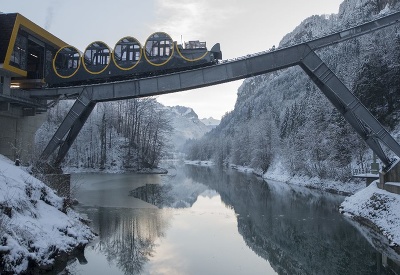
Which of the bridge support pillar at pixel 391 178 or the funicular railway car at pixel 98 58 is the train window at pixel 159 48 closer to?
the funicular railway car at pixel 98 58

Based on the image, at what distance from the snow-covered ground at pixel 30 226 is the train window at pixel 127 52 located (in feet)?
33.0

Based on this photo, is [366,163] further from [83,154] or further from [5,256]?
[83,154]

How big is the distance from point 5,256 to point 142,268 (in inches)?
190

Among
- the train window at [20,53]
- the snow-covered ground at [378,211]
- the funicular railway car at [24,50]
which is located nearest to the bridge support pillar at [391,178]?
the snow-covered ground at [378,211]

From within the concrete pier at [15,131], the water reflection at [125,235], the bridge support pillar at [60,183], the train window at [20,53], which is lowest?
the water reflection at [125,235]

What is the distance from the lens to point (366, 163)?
39.8m

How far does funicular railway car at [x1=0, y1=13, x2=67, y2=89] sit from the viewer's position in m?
22.5

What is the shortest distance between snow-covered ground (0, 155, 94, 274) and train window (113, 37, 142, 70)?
10.1m

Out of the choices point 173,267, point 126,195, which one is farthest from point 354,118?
point 126,195

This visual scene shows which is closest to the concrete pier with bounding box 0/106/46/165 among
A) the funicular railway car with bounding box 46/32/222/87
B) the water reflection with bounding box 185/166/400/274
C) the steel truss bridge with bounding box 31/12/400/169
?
the funicular railway car with bounding box 46/32/222/87

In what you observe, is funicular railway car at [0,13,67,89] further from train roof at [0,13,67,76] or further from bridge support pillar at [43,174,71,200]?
bridge support pillar at [43,174,71,200]

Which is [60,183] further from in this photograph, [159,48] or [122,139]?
[122,139]

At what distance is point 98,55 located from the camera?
22.8 meters

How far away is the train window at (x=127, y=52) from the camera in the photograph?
72.3 feet
